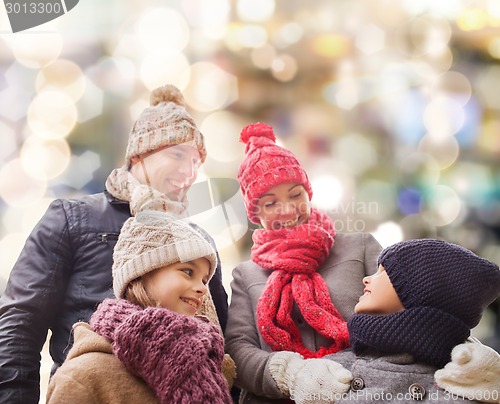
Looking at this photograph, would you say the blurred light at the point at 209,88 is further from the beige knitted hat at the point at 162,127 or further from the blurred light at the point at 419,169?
the blurred light at the point at 419,169

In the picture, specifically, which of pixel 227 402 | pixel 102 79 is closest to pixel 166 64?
pixel 102 79

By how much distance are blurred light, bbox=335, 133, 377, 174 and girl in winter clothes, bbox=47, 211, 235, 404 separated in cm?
74

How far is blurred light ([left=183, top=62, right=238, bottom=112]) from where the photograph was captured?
164 centimetres

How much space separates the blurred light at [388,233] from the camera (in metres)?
1.72

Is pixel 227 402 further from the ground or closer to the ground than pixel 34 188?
closer to the ground

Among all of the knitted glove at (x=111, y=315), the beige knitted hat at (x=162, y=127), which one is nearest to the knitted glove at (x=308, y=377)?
the knitted glove at (x=111, y=315)

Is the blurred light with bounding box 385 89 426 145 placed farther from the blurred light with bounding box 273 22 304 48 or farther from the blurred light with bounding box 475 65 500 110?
the blurred light with bounding box 273 22 304 48

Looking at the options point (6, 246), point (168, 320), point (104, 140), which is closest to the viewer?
point (168, 320)

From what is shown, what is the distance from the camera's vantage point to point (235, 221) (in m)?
1.57

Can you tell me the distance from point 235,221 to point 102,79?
1.83ft

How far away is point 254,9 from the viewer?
1766mm

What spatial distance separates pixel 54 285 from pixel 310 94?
3.30ft

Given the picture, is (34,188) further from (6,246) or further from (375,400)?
(375,400)

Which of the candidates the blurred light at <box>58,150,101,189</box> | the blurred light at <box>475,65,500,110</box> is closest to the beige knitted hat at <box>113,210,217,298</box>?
the blurred light at <box>58,150,101,189</box>
